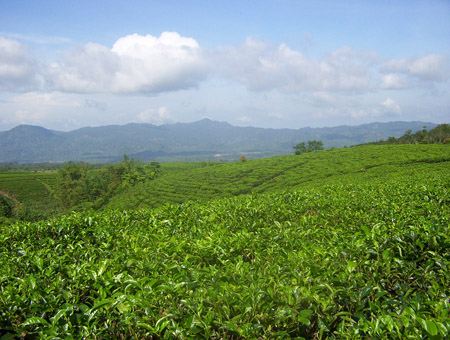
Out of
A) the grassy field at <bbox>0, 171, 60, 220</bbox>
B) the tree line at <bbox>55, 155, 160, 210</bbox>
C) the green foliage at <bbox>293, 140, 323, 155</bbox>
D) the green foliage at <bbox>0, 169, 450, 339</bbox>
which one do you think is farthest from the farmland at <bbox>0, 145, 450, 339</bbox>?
the green foliage at <bbox>293, 140, 323, 155</bbox>

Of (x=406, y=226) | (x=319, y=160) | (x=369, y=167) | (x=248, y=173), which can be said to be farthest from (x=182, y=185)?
(x=406, y=226)

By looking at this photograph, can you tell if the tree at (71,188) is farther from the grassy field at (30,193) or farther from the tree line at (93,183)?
the grassy field at (30,193)

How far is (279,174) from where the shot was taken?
43.6 m

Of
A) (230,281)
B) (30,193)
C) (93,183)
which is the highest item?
(230,281)

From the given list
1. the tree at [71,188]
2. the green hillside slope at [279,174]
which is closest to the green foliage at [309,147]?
the green hillside slope at [279,174]

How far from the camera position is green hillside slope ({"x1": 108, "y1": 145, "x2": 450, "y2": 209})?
118 feet

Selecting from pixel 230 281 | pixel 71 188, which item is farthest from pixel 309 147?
pixel 230 281

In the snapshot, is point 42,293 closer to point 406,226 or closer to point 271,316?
point 271,316

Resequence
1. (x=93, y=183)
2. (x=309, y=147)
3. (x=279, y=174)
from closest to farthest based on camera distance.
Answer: (x=279, y=174)
(x=93, y=183)
(x=309, y=147)

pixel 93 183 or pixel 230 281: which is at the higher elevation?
pixel 230 281

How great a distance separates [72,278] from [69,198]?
6586 cm

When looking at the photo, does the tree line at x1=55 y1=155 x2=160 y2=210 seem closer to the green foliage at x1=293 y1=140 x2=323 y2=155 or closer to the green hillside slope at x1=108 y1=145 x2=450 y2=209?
the green hillside slope at x1=108 y1=145 x2=450 y2=209

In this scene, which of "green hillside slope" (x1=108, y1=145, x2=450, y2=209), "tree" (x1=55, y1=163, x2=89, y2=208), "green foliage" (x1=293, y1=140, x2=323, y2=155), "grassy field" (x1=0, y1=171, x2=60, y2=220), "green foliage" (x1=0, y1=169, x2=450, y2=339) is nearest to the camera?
"green foliage" (x1=0, y1=169, x2=450, y2=339)

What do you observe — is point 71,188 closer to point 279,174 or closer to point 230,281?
point 279,174
